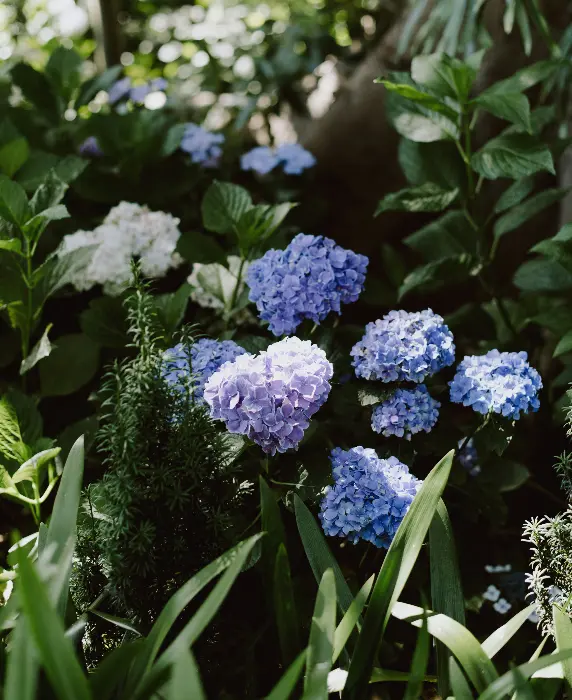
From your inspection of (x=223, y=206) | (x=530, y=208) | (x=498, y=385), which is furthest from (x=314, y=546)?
(x=530, y=208)

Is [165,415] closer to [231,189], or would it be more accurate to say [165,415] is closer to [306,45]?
[231,189]

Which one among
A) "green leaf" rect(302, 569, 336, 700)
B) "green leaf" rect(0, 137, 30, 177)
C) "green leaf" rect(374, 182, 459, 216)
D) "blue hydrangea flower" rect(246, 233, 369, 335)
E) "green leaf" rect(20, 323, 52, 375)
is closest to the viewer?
"green leaf" rect(302, 569, 336, 700)

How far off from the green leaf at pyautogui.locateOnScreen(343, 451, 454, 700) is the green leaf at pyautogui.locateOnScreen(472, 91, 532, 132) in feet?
3.07

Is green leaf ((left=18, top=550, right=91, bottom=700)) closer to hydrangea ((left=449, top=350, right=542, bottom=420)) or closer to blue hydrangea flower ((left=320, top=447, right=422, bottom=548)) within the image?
blue hydrangea flower ((left=320, top=447, right=422, bottom=548))

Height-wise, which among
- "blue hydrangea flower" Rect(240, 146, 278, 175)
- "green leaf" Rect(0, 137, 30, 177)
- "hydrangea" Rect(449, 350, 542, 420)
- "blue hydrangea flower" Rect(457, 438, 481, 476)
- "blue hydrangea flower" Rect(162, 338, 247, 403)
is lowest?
"blue hydrangea flower" Rect(457, 438, 481, 476)

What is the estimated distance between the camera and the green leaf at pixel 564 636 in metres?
1.15

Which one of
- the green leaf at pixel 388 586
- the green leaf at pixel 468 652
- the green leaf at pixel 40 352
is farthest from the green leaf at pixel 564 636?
the green leaf at pixel 40 352

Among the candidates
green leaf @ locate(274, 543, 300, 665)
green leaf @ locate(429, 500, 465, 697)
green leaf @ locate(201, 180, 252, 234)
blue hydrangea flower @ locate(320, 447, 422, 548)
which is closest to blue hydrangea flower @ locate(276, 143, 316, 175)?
green leaf @ locate(201, 180, 252, 234)

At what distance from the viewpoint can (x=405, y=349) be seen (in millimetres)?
1462

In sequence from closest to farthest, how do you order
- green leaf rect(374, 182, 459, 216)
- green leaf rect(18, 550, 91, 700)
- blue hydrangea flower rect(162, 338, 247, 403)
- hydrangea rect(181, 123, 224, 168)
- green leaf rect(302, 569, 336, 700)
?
green leaf rect(18, 550, 91, 700) < green leaf rect(302, 569, 336, 700) < blue hydrangea flower rect(162, 338, 247, 403) < green leaf rect(374, 182, 459, 216) < hydrangea rect(181, 123, 224, 168)

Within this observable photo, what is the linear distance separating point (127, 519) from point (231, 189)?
3.33 feet

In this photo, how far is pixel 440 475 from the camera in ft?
4.02

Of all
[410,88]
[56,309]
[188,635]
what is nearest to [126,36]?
[56,309]

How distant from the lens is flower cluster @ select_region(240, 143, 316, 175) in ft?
7.97
